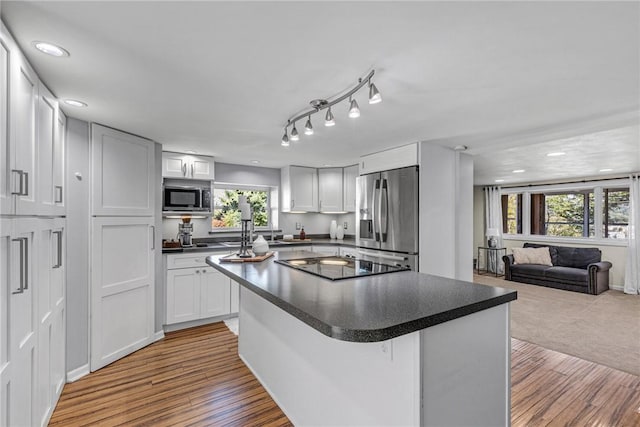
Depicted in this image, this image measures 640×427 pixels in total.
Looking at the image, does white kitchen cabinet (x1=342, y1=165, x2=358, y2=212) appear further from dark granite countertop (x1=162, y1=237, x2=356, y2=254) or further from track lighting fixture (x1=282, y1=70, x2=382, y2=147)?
track lighting fixture (x1=282, y1=70, x2=382, y2=147)

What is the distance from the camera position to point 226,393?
2.38 m

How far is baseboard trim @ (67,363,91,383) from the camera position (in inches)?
100

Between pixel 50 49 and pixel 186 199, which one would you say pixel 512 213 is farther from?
pixel 50 49

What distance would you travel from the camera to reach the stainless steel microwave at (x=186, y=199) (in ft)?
12.6

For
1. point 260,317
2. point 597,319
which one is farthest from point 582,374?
point 260,317

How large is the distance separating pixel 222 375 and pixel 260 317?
64cm

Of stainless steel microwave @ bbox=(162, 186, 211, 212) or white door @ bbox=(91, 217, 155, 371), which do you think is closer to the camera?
white door @ bbox=(91, 217, 155, 371)

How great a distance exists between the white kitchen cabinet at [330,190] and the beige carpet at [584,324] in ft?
9.65

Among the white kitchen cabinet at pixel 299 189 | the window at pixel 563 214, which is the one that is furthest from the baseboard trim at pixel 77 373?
the window at pixel 563 214

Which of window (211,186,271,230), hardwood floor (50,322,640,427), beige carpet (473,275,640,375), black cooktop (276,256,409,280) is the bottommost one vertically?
beige carpet (473,275,640,375)

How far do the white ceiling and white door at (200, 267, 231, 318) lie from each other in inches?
70.0

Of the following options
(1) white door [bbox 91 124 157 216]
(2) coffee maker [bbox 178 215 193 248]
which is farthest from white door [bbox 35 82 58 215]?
(2) coffee maker [bbox 178 215 193 248]

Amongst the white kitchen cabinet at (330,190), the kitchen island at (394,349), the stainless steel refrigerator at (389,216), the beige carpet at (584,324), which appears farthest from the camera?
the white kitchen cabinet at (330,190)

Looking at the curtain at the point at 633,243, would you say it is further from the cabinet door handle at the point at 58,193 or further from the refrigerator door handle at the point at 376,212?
the cabinet door handle at the point at 58,193
